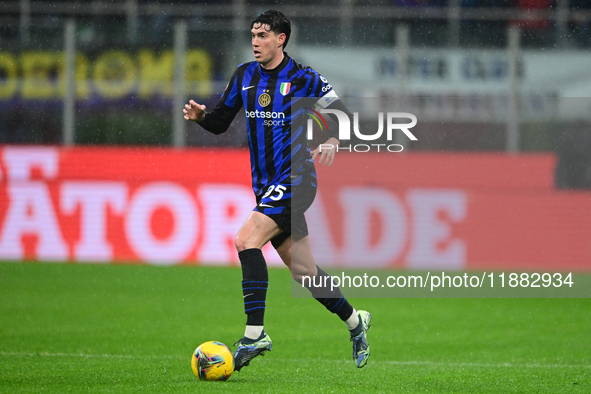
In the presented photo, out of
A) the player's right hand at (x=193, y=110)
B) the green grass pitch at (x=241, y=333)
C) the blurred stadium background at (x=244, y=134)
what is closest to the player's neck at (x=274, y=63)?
the player's right hand at (x=193, y=110)

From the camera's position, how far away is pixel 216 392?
4094 millimetres

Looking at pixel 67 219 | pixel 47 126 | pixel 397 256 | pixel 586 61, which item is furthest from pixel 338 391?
pixel 586 61

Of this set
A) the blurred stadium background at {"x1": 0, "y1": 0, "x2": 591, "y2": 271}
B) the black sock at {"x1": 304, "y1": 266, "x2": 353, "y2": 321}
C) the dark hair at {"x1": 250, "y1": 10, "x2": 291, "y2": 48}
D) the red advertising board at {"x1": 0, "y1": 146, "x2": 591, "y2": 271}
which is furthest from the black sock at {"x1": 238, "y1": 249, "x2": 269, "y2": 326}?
the red advertising board at {"x1": 0, "y1": 146, "x2": 591, "y2": 271}

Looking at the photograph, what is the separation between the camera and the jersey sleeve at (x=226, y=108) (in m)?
4.95

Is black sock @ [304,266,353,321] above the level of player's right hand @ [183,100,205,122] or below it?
below

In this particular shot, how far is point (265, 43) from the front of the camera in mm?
4723

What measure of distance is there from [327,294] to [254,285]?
55 centimetres

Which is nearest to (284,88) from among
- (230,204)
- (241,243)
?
(241,243)

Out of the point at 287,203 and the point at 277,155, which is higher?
the point at 277,155

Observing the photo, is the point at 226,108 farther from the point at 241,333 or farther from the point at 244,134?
the point at 244,134

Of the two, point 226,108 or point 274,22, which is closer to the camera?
point 274,22

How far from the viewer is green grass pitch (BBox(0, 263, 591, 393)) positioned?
15.3 ft

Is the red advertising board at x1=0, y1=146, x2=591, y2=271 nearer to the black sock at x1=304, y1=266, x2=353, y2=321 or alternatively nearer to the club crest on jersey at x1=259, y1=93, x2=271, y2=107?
the black sock at x1=304, y1=266, x2=353, y2=321

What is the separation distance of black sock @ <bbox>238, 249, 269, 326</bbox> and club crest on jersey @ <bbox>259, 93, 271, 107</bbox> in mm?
900
